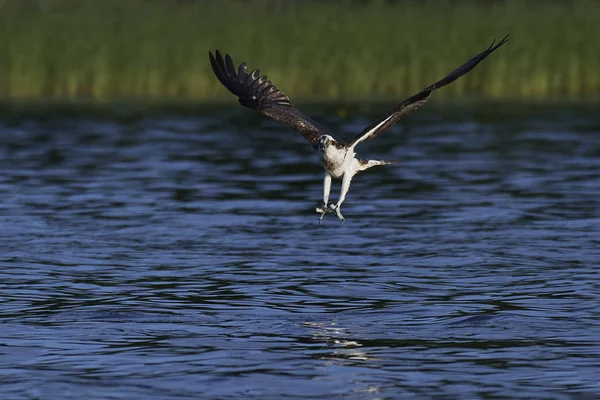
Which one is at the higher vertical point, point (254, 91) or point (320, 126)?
point (254, 91)

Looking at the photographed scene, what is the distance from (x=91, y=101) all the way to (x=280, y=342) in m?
19.8

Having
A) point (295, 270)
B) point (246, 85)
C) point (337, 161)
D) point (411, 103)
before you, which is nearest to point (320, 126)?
point (337, 161)

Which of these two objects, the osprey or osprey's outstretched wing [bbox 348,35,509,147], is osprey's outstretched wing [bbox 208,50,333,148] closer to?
the osprey

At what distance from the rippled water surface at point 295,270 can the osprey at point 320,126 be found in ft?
3.50

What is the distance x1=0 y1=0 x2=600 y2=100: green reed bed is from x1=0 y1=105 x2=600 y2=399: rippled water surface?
3.99 metres

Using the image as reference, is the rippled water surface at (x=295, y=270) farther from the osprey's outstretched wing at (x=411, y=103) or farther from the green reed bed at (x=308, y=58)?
the green reed bed at (x=308, y=58)

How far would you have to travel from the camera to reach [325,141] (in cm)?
1104

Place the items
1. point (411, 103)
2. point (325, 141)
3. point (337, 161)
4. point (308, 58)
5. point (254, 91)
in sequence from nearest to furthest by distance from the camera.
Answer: point (411, 103), point (325, 141), point (337, 161), point (254, 91), point (308, 58)

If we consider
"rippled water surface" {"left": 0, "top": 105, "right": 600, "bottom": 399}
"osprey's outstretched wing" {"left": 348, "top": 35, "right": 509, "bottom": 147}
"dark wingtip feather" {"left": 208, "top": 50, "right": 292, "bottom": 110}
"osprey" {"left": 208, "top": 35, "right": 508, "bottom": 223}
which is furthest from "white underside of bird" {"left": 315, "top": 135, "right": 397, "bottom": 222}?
"dark wingtip feather" {"left": 208, "top": 50, "right": 292, "bottom": 110}

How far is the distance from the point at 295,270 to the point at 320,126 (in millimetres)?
1506

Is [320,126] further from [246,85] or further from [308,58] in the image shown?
[308,58]

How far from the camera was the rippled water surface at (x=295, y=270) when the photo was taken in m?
8.81

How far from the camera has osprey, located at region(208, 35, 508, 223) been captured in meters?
10.3

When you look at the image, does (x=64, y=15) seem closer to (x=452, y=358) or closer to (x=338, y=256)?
(x=338, y=256)
